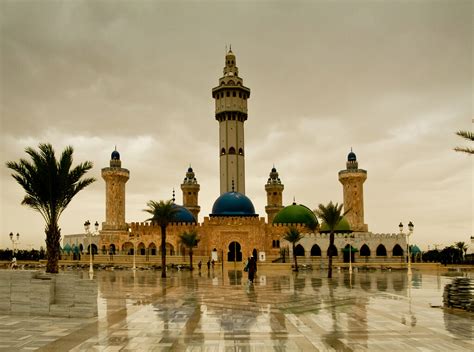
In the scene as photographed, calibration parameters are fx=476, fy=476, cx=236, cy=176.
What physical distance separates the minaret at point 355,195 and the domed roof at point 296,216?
7368 mm

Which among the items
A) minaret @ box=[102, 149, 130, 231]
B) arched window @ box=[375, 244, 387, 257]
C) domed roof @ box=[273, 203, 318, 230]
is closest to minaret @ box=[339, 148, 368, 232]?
domed roof @ box=[273, 203, 318, 230]

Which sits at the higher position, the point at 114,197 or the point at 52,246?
the point at 114,197

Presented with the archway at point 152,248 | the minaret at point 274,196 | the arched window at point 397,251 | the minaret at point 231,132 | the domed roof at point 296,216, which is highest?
the minaret at point 231,132

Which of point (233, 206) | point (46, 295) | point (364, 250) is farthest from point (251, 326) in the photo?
point (364, 250)

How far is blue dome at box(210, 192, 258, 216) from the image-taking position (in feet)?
191

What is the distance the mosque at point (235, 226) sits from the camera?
185 feet

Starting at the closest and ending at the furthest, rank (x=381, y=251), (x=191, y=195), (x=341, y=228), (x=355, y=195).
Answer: (x=381, y=251) < (x=341, y=228) < (x=355, y=195) < (x=191, y=195)

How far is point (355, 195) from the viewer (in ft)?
226

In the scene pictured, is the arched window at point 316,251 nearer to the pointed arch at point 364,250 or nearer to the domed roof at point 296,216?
the domed roof at point 296,216

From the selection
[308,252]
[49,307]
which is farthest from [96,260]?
[49,307]

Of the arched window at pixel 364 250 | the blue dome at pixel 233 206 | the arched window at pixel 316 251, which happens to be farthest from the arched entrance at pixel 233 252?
the arched window at pixel 364 250

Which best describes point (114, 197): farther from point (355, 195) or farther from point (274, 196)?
point (355, 195)

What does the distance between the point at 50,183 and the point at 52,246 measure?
8.31 ft

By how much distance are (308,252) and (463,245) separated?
78.8ft
